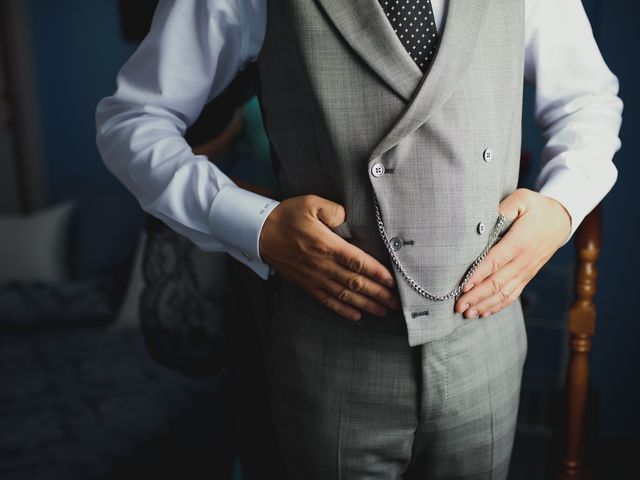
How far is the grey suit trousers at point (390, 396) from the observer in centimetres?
81

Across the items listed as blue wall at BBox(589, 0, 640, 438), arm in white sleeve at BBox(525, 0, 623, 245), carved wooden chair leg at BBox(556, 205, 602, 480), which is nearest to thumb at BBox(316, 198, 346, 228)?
arm in white sleeve at BBox(525, 0, 623, 245)

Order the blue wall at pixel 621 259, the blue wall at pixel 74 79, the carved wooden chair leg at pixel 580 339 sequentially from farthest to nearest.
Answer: the blue wall at pixel 74 79
the blue wall at pixel 621 259
the carved wooden chair leg at pixel 580 339

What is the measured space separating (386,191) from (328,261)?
12cm

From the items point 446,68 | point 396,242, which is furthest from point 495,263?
point 446,68

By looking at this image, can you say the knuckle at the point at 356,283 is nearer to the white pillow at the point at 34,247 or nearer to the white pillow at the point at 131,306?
the white pillow at the point at 131,306

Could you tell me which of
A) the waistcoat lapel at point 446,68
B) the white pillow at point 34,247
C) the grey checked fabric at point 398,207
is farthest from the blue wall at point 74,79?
the waistcoat lapel at point 446,68

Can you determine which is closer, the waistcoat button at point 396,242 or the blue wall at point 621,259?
the waistcoat button at point 396,242

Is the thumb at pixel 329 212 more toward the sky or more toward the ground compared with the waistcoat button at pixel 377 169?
more toward the ground

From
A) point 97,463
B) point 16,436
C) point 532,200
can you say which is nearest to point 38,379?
point 16,436

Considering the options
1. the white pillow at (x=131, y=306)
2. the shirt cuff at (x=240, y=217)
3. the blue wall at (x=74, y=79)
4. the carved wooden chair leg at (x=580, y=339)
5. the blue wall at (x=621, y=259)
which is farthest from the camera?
the blue wall at (x=74, y=79)

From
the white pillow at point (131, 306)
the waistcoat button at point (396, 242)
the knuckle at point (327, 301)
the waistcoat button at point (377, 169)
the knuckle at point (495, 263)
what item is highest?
the waistcoat button at point (377, 169)

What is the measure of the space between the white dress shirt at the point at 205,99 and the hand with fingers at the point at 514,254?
56 mm

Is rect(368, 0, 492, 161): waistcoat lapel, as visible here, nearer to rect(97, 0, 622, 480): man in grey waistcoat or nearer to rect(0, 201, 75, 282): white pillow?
rect(97, 0, 622, 480): man in grey waistcoat

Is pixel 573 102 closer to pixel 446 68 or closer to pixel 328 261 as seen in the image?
pixel 446 68
